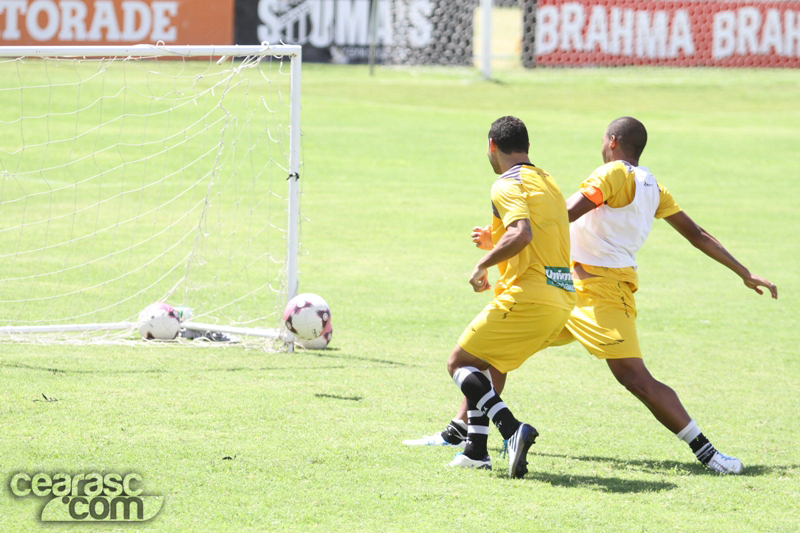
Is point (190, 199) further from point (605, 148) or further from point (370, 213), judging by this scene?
point (605, 148)

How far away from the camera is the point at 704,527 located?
464cm

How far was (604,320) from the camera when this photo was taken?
5.69 meters

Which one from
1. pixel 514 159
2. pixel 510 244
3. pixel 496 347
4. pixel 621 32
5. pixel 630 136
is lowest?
pixel 496 347

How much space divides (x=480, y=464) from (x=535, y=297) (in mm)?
951

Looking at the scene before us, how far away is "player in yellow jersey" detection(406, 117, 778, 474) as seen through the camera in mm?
5629

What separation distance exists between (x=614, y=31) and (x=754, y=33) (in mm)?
4388

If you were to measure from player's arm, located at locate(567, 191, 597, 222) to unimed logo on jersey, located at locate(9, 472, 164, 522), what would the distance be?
2.69 meters

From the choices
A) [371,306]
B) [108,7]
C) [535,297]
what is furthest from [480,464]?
[108,7]

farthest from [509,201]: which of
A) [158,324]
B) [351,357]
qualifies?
[158,324]

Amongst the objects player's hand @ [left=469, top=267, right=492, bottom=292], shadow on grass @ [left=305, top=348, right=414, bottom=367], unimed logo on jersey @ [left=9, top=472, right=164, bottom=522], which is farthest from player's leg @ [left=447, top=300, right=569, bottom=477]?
shadow on grass @ [left=305, top=348, right=414, bottom=367]

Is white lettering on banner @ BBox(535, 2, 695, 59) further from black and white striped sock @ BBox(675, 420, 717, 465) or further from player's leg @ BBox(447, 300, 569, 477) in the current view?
player's leg @ BBox(447, 300, 569, 477)

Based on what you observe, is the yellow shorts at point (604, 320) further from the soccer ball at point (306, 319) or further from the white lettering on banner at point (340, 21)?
the white lettering on banner at point (340, 21)

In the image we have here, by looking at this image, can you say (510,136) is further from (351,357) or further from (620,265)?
(351,357)

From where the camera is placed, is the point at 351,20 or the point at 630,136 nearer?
the point at 630,136
